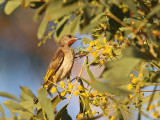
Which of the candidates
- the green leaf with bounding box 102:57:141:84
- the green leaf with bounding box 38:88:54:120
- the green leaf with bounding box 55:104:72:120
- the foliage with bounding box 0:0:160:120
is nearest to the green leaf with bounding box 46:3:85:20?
the foliage with bounding box 0:0:160:120

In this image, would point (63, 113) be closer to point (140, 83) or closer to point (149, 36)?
point (140, 83)

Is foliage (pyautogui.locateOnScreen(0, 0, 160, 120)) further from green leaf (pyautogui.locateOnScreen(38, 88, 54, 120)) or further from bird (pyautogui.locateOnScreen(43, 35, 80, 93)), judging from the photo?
bird (pyautogui.locateOnScreen(43, 35, 80, 93))

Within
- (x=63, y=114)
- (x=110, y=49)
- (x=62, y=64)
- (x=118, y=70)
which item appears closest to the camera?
(x=118, y=70)

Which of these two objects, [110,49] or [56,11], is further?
[110,49]

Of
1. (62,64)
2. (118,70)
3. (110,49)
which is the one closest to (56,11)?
(118,70)

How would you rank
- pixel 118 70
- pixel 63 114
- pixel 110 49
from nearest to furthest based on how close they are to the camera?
pixel 118 70
pixel 110 49
pixel 63 114

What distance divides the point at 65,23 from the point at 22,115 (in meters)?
0.67

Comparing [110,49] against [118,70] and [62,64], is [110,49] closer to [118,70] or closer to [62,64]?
[118,70]

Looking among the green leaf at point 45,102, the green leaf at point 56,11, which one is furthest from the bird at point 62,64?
the green leaf at point 56,11

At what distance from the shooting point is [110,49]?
1538 millimetres

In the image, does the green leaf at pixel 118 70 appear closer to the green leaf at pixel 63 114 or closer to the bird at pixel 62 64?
the green leaf at pixel 63 114

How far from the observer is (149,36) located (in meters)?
1.20

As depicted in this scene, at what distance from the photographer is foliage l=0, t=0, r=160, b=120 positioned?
1086 mm

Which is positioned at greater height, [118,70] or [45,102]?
[45,102]
